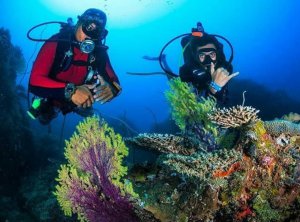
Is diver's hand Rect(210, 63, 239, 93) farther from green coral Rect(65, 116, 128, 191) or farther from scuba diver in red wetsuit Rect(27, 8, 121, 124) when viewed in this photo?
green coral Rect(65, 116, 128, 191)

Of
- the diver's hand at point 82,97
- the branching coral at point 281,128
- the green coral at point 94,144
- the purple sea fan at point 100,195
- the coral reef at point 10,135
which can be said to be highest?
the branching coral at point 281,128

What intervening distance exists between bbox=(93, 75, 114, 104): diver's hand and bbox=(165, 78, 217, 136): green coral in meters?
1.06

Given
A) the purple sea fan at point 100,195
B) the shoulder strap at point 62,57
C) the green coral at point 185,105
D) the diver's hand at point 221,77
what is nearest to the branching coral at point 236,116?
the purple sea fan at point 100,195

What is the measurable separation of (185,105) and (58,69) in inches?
97.7

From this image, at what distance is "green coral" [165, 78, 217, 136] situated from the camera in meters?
4.79

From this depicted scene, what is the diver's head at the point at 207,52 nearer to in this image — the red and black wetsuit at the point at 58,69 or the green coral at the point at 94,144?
the red and black wetsuit at the point at 58,69

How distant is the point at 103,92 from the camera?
17.1 ft

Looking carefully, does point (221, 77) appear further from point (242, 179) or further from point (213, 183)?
point (213, 183)

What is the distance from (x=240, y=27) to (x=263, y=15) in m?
14.4

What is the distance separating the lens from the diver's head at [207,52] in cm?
582

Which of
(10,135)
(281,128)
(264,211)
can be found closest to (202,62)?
(281,128)

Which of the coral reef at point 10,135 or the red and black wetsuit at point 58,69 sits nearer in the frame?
the red and black wetsuit at point 58,69

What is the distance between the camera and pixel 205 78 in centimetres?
575

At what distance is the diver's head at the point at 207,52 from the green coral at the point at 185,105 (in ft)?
2.95
